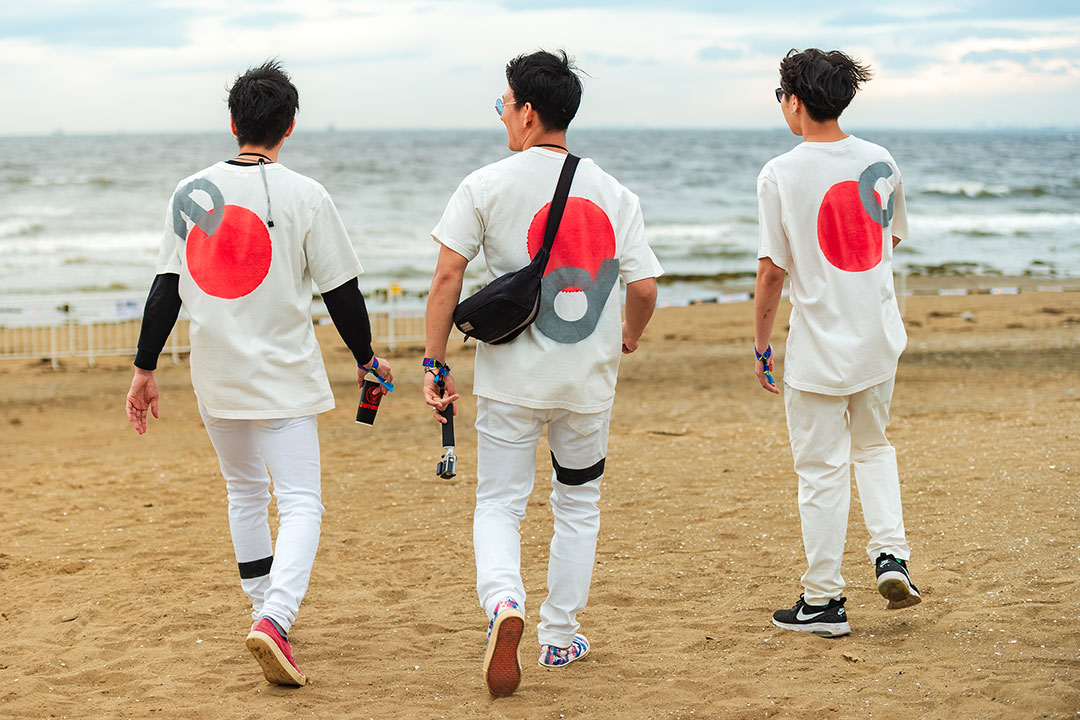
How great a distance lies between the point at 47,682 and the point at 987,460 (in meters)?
5.33

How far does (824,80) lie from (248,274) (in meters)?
1.96

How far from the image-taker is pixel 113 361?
12.3 meters

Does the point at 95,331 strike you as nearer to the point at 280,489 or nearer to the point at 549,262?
the point at 280,489

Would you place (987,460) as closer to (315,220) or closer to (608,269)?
(608,269)

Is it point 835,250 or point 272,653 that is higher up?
point 835,250

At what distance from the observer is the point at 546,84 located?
3129 mm

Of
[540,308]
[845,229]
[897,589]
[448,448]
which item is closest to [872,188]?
[845,229]

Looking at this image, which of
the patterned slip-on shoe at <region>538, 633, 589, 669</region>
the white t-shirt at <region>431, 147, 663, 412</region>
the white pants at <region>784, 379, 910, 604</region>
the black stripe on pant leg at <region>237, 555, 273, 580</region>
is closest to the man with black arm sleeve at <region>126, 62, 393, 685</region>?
the black stripe on pant leg at <region>237, 555, 273, 580</region>

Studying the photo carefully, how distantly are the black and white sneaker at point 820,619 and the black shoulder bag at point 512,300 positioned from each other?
1537 millimetres

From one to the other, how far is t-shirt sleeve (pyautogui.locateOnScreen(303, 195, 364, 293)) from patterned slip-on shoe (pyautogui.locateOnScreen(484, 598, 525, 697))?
3.78ft

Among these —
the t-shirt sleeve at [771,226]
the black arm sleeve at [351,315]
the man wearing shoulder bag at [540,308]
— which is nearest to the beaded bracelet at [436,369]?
the man wearing shoulder bag at [540,308]

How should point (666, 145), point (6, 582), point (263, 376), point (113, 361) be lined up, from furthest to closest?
point (666, 145) → point (113, 361) → point (6, 582) → point (263, 376)

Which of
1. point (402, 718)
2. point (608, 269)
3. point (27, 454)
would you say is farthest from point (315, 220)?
point (27, 454)

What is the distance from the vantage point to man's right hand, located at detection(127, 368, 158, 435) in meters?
3.32
